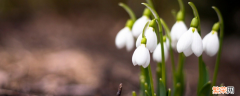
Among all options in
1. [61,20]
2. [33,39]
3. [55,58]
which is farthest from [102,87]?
[61,20]

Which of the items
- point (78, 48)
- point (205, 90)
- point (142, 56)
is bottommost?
point (205, 90)

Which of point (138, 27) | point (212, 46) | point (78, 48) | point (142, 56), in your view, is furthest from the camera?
point (78, 48)

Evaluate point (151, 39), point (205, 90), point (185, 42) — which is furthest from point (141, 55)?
point (205, 90)

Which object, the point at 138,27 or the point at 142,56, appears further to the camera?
the point at 138,27

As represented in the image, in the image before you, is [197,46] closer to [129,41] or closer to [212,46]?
[212,46]

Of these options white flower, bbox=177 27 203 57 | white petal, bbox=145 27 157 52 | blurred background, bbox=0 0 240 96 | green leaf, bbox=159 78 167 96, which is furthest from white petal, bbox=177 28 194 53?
blurred background, bbox=0 0 240 96

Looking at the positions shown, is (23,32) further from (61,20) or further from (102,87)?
(102,87)
